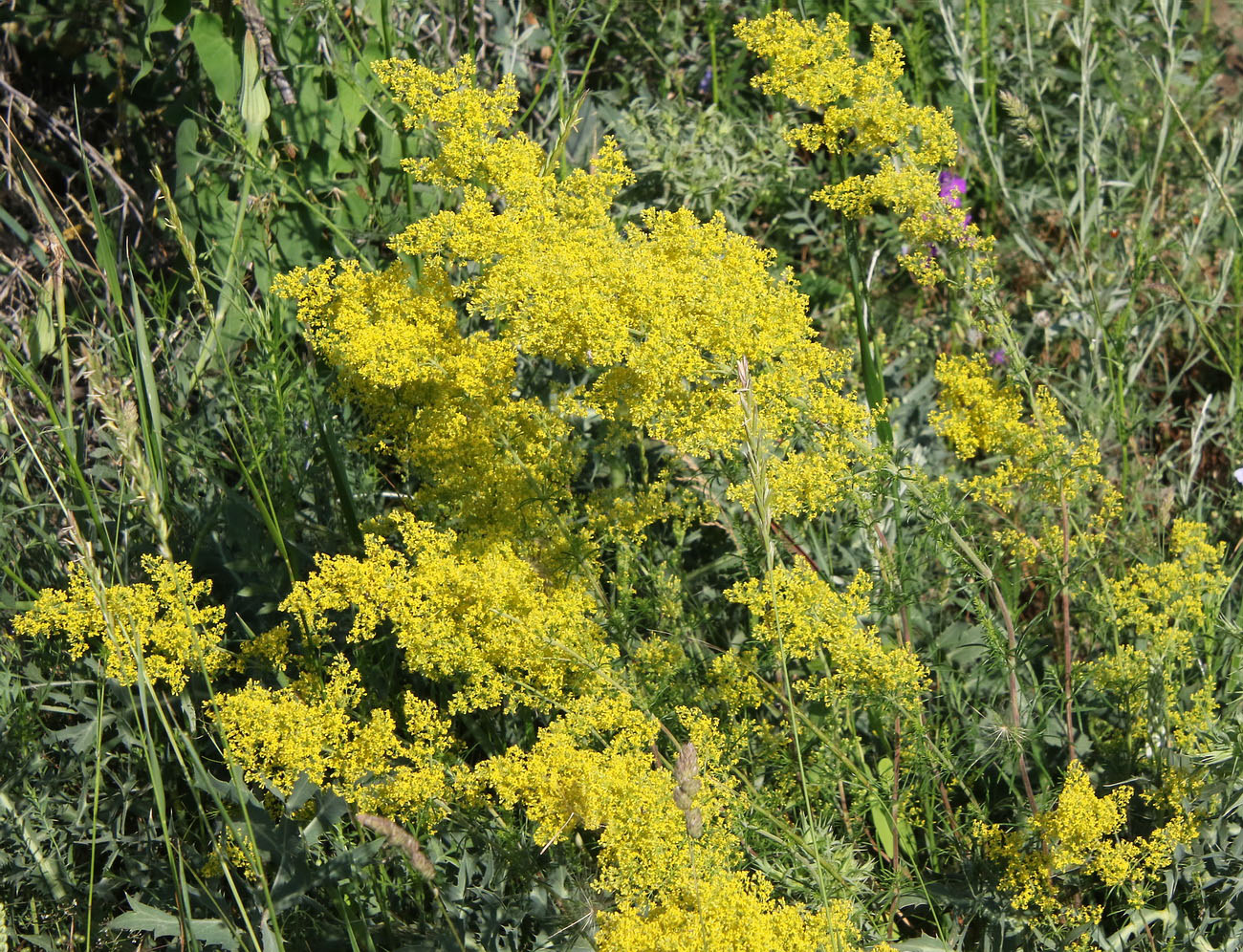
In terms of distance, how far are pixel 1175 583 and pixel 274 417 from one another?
2230 mm

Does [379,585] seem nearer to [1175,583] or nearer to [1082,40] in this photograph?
[1175,583]

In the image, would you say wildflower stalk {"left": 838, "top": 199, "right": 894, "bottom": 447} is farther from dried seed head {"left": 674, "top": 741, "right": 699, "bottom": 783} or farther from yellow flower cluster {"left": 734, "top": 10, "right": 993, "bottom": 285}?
dried seed head {"left": 674, "top": 741, "right": 699, "bottom": 783}

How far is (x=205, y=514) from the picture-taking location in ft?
9.96

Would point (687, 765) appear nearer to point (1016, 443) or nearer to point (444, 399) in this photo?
point (444, 399)

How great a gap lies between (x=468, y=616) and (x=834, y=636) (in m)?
0.69

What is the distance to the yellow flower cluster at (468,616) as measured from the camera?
209 cm

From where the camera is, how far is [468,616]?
2123mm

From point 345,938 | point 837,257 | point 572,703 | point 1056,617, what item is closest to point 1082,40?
point 837,257

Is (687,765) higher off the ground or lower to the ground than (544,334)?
lower

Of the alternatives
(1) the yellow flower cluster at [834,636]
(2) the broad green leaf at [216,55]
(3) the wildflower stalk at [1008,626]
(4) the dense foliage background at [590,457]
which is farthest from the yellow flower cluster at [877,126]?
(2) the broad green leaf at [216,55]

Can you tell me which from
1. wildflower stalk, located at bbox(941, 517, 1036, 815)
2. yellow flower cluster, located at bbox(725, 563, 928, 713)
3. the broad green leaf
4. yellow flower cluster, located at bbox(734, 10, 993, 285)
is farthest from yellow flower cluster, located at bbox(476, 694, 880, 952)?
the broad green leaf

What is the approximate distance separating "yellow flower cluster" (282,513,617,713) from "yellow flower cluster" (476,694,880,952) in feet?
0.42

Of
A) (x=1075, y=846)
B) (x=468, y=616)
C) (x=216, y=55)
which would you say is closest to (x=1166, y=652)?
(x=1075, y=846)

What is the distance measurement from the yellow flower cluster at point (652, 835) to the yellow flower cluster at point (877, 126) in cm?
107
